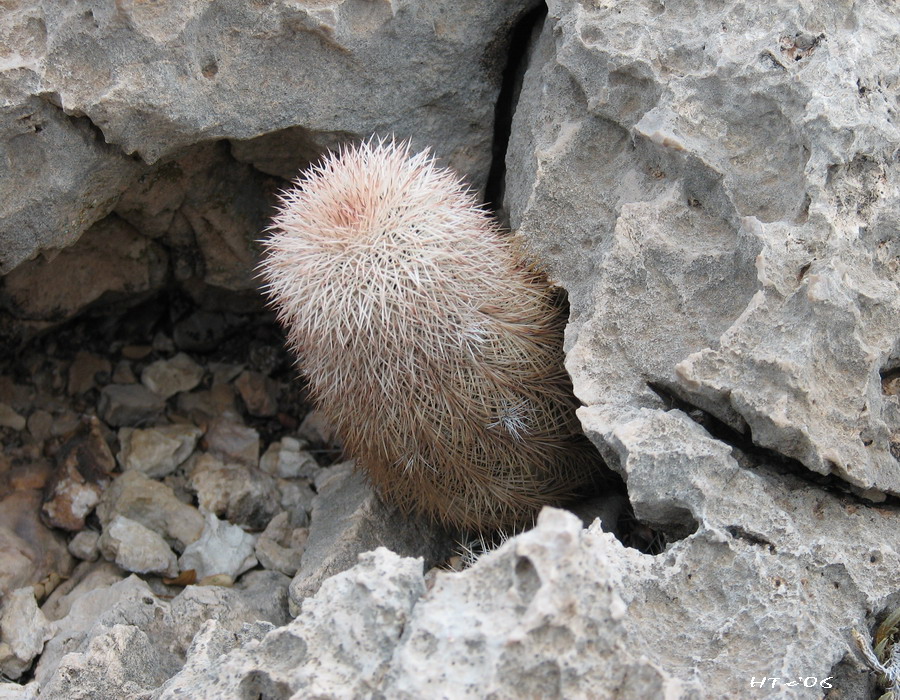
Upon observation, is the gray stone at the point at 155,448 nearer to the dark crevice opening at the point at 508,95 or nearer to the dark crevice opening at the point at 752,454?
the dark crevice opening at the point at 508,95

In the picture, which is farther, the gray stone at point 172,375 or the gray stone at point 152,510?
the gray stone at point 172,375

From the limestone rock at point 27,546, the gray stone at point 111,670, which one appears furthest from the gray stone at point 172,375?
the gray stone at point 111,670

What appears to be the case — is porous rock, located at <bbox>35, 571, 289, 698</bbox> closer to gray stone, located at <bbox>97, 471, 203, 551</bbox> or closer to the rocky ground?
the rocky ground

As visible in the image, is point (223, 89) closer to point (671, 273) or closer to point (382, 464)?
point (382, 464)

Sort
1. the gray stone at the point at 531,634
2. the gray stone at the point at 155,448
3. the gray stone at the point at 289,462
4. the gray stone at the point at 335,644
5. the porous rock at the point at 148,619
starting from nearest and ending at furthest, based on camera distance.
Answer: the gray stone at the point at 531,634 → the gray stone at the point at 335,644 → the porous rock at the point at 148,619 → the gray stone at the point at 155,448 → the gray stone at the point at 289,462

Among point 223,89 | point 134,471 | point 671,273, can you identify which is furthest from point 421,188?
point 134,471

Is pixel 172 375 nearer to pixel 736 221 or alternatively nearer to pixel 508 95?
pixel 508 95
